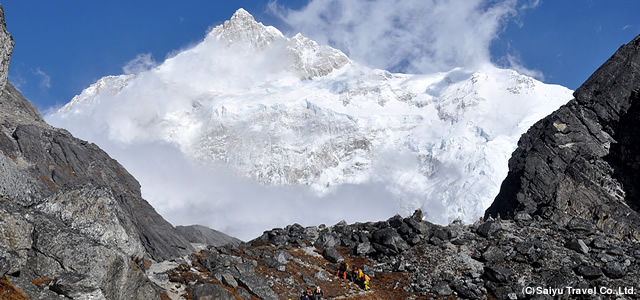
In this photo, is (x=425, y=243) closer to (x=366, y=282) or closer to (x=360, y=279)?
(x=360, y=279)

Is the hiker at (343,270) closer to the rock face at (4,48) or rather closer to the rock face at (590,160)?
the rock face at (590,160)

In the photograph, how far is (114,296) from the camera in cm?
1733

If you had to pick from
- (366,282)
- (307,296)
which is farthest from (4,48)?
(366,282)

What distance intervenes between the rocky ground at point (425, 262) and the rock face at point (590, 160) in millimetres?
5768

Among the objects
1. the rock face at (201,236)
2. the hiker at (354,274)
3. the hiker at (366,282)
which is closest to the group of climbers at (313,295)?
the hiker at (366,282)

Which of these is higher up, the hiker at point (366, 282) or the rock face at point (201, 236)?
the rock face at point (201, 236)

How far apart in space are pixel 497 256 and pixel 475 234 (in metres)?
4.77

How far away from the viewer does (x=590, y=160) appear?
50.6 meters

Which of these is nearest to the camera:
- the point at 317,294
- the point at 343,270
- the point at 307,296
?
the point at 307,296

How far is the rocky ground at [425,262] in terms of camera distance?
102 feet

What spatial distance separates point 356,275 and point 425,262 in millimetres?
6072

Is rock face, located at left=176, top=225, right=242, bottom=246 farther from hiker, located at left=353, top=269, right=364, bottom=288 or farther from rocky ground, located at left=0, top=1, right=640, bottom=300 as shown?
hiker, located at left=353, top=269, right=364, bottom=288

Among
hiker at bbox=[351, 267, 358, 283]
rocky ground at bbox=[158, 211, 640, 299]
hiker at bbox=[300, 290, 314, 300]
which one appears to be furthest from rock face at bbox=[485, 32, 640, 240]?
hiker at bbox=[300, 290, 314, 300]

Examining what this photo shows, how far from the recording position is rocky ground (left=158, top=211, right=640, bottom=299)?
31.1 m
